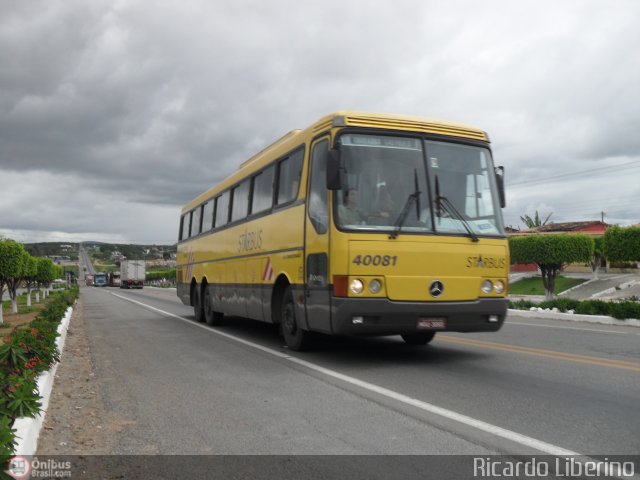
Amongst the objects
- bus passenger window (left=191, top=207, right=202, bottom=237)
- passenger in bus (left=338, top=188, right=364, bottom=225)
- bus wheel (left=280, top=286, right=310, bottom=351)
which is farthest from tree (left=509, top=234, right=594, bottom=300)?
passenger in bus (left=338, top=188, right=364, bottom=225)

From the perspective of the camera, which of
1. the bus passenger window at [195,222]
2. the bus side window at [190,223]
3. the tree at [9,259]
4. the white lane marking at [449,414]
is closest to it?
the white lane marking at [449,414]

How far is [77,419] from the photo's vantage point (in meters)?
6.04

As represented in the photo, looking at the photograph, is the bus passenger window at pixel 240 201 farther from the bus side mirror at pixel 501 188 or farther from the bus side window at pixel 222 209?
the bus side mirror at pixel 501 188

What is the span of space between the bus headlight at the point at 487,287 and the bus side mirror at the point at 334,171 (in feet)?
8.01

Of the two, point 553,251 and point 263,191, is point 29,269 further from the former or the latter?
point 553,251

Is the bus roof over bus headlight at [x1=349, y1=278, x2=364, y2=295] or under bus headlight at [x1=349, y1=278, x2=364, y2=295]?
over

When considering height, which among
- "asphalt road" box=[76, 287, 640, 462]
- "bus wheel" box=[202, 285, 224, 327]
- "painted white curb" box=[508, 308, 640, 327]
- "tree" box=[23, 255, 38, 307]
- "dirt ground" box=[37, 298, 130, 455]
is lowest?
"dirt ground" box=[37, 298, 130, 455]

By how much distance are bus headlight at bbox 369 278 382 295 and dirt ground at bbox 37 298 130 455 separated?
11.3 feet

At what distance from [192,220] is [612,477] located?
51.8ft

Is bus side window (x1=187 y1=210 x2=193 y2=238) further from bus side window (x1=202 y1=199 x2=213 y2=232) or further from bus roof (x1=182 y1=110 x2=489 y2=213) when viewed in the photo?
bus roof (x1=182 y1=110 x2=489 y2=213)

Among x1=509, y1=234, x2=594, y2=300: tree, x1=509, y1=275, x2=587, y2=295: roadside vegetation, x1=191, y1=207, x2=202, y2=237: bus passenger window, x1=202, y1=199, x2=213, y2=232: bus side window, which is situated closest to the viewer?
x1=202, y1=199, x2=213, y2=232: bus side window

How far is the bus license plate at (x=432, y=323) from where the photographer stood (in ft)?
26.8

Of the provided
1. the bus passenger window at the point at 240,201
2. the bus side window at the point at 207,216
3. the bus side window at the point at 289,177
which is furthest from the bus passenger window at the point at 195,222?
the bus side window at the point at 289,177

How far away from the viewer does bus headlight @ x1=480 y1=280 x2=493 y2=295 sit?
8.55 meters
